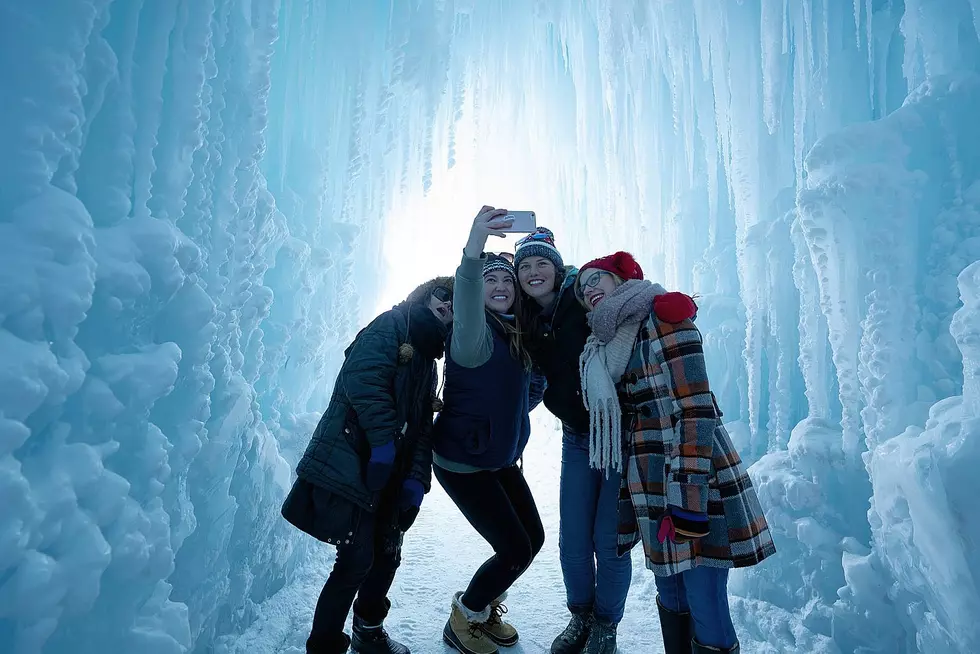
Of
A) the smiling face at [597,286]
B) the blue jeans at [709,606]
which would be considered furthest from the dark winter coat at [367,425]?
the blue jeans at [709,606]

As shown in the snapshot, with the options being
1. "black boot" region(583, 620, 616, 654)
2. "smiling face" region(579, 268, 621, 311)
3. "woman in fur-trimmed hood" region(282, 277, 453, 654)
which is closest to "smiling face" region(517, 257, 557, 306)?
"smiling face" region(579, 268, 621, 311)

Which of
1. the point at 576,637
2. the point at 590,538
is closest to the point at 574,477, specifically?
the point at 590,538

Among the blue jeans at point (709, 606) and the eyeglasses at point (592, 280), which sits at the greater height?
the eyeglasses at point (592, 280)

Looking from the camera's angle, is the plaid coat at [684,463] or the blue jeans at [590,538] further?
the blue jeans at [590,538]

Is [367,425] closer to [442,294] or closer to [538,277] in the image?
[442,294]

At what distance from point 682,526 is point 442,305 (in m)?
1.38

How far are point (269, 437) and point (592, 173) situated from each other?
10.2m

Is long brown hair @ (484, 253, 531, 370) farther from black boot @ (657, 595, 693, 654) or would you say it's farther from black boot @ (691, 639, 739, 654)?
black boot @ (691, 639, 739, 654)

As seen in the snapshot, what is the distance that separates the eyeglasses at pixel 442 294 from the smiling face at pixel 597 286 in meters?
0.68

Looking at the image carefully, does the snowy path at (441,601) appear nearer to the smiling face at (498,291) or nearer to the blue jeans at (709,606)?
the blue jeans at (709,606)

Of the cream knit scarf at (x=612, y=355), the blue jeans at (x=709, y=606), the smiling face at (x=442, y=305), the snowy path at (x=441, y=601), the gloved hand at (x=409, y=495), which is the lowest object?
the snowy path at (x=441, y=601)

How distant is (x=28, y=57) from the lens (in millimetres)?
1837

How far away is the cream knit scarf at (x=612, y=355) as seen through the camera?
1853 mm

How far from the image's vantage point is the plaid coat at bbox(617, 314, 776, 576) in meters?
1.67
